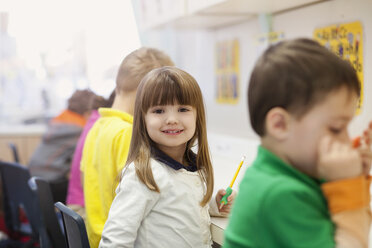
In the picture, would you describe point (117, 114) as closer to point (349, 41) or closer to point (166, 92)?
point (166, 92)

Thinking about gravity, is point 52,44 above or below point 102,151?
above

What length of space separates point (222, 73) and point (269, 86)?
1.83 m

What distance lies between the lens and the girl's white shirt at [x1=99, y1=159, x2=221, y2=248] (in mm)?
891

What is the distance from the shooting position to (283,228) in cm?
51

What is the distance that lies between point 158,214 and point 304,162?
1.52 ft

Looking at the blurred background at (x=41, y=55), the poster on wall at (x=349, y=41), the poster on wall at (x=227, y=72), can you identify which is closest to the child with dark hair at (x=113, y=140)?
the poster on wall at (x=349, y=41)

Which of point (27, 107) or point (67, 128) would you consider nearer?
point (67, 128)

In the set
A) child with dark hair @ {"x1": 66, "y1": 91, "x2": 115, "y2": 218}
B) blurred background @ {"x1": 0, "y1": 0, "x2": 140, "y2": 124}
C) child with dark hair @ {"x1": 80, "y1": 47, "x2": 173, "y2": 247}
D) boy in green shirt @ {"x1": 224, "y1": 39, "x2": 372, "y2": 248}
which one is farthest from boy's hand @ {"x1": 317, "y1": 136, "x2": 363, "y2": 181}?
blurred background @ {"x1": 0, "y1": 0, "x2": 140, "y2": 124}

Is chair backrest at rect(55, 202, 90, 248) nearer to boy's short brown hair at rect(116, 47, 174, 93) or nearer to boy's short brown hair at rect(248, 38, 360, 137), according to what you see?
boy's short brown hair at rect(116, 47, 174, 93)

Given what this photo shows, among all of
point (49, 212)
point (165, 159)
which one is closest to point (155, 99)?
point (165, 159)

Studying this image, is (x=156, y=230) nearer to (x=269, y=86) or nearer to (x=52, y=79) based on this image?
(x=269, y=86)

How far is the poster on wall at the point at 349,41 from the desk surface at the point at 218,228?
67 centimetres

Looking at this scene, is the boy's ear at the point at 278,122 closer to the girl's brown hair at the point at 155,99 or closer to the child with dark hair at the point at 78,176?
the girl's brown hair at the point at 155,99

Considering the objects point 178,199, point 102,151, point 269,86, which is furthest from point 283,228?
point 102,151
